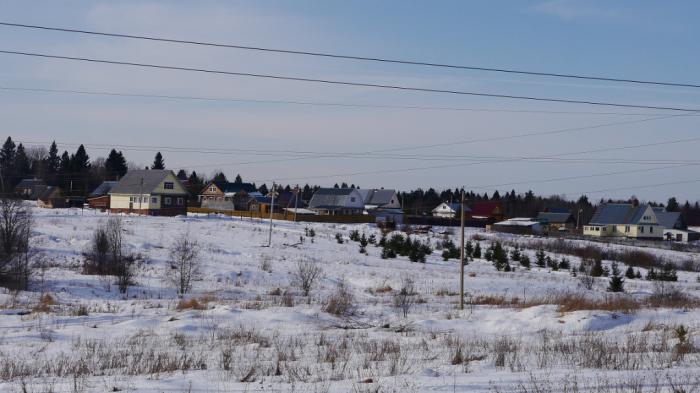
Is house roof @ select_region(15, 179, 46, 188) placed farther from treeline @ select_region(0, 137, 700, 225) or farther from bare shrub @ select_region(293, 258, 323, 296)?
bare shrub @ select_region(293, 258, 323, 296)

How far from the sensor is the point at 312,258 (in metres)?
44.3

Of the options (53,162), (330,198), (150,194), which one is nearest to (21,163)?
(53,162)

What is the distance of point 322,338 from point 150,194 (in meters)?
69.2

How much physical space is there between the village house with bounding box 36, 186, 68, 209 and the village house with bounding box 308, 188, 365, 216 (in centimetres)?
3763

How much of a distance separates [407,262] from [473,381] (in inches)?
1475

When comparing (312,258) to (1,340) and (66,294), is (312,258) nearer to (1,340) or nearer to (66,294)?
(66,294)

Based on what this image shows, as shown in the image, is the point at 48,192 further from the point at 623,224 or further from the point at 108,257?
the point at 623,224

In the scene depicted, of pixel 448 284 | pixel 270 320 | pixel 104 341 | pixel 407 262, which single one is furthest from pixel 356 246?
pixel 104 341

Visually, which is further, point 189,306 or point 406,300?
point 406,300

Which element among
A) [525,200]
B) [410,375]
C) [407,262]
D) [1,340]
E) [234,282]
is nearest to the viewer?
[410,375]

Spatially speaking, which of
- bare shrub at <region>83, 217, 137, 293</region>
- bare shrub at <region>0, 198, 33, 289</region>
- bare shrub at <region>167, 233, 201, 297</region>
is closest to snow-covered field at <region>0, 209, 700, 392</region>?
bare shrub at <region>167, 233, 201, 297</region>

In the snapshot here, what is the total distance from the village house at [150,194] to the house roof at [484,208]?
2214 inches

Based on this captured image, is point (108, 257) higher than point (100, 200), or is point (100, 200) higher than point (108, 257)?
point (100, 200)

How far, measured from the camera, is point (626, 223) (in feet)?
325
